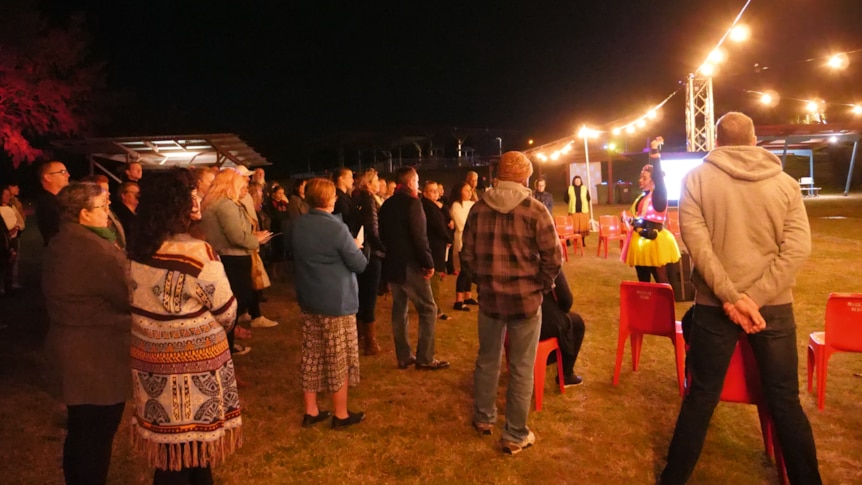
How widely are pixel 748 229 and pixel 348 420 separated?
284 centimetres

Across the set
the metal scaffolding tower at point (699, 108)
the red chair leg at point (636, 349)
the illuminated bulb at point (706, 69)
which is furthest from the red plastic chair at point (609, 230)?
the red chair leg at point (636, 349)

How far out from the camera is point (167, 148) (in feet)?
40.6

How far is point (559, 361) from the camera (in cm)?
434

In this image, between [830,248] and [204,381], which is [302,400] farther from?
[830,248]

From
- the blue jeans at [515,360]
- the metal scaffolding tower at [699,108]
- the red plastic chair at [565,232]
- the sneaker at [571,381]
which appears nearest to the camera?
the blue jeans at [515,360]

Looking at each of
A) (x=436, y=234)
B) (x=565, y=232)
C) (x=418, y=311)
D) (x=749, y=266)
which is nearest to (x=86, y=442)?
(x=418, y=311)

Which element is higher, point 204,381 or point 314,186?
point 314,186

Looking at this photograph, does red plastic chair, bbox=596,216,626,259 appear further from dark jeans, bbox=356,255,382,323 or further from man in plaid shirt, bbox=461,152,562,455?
man in plaid shirt, bbox=461,152,562,455

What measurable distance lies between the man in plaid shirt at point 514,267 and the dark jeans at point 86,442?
6.92ft

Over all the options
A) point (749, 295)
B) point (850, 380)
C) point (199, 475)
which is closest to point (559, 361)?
point (749, 295)

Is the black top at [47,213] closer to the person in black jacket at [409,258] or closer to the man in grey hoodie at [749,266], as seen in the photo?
the person in black jacket at [409,258]

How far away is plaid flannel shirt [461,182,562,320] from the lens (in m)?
3.31

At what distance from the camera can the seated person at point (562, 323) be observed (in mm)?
3975

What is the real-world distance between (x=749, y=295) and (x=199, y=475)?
2.68m
